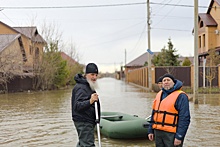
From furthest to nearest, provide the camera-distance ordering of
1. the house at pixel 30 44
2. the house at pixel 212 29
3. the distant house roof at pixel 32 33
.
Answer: the distant house roof at pixel 32 33 < the house at pixel 212 29 < the house at pixel 30 44

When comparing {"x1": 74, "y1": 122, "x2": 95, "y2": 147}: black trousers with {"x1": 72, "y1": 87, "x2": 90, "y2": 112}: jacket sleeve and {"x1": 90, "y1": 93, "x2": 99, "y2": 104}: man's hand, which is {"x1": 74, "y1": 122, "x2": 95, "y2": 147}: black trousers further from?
{"x1": 90, "y1": 93, "x2": 99, "y2": 104}: man's hand

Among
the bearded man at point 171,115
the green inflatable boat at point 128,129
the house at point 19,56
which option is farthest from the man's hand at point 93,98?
the house at point 19,56

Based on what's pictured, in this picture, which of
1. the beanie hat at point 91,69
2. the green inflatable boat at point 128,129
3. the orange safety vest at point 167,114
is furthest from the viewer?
the green inflatable boat at point 128,129

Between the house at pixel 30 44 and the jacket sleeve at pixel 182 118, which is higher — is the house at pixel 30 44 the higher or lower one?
the higher one

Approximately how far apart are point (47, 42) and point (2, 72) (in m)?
9.86

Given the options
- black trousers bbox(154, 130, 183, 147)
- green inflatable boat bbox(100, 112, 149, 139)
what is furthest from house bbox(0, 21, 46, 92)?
black trousers bbox(154, 130, 183, 147)

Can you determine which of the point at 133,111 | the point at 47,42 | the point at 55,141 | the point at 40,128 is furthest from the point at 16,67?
the point at 55,141

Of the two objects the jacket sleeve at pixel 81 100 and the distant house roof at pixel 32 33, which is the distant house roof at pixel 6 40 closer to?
the distant house roof at pixel 32 33

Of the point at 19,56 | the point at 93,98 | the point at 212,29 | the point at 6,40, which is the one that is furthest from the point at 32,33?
the point at 93,98

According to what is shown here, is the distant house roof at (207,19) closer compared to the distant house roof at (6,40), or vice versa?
the distant house roof at (6,40)

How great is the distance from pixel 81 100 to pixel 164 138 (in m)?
1.25

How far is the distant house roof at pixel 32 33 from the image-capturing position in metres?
32.8

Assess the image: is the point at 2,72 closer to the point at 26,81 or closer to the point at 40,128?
the point at 26,81

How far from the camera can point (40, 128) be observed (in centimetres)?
955
